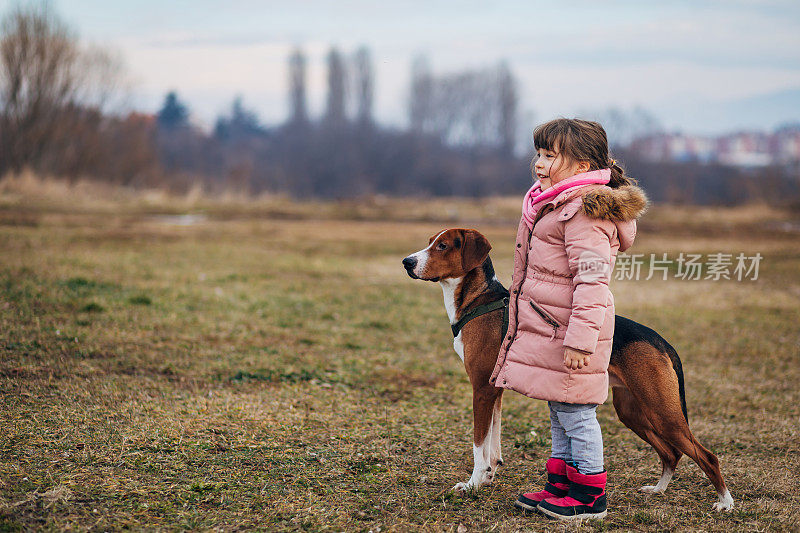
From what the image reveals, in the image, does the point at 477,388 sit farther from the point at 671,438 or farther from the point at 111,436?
the point at 111,436

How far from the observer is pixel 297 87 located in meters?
64.5

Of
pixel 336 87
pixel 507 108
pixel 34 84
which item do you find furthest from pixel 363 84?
pixel 34 84

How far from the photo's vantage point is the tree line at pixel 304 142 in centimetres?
2912

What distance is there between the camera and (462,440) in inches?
204

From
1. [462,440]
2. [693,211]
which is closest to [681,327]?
[462,440]

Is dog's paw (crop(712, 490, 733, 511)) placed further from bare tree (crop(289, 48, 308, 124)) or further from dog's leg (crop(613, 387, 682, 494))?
bare tree (crop(289, 48, 308, 124))

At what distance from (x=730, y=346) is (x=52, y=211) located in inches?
790

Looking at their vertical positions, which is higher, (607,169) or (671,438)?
(607,169)

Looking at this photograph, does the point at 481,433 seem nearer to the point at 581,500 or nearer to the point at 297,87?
the point at 581,500

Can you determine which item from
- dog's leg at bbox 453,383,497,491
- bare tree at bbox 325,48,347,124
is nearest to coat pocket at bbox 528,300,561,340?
dog's leg at bbox 453,383,497,491

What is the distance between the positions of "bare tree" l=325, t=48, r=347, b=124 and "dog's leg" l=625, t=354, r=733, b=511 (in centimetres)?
5725

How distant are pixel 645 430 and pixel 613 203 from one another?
1662 millimetres

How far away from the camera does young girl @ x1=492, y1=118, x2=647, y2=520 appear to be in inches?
137

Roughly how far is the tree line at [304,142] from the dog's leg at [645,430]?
30829 millimetres
